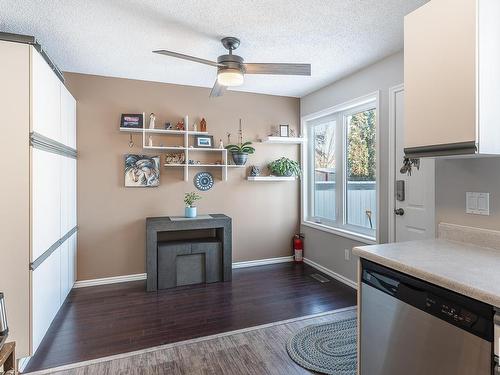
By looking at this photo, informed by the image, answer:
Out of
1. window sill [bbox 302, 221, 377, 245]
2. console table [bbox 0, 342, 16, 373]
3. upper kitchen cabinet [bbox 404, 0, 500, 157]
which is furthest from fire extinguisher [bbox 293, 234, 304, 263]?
console table [bbox 0, 342, 16, 373]

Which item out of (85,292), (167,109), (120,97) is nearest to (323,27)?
(167,109)

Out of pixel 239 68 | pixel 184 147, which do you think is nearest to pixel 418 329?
pixel 239 68

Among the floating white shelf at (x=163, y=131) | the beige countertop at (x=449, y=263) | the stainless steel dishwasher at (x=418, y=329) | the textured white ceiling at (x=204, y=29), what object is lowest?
the stainless steel dishwasher at (x=418, y=329)

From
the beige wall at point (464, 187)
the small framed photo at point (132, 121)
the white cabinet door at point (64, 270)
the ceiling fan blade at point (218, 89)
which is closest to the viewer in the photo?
the beige wall at point (464, 187)

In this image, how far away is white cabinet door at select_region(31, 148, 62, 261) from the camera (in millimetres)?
2082

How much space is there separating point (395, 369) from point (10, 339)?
94.4 inches

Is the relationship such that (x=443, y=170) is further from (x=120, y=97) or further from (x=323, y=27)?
(x=120, y=97)

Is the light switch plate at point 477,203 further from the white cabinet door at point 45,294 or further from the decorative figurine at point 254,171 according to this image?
the white cabinet door at point 45,294

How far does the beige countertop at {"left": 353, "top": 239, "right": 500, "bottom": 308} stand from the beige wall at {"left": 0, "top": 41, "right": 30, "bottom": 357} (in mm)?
2224

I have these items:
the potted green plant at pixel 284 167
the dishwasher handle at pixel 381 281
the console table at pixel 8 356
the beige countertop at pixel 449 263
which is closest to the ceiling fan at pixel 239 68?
the beige countertop at pixel 449 263

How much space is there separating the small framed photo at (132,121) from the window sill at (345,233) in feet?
8.74

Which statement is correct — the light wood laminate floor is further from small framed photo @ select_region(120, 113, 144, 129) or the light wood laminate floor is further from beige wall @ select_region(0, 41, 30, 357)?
small framed photo @ select_region(120, 113, 144, 129)

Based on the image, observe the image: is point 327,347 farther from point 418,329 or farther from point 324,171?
point 324,171

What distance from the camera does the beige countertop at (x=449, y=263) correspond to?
1069 millimetres
